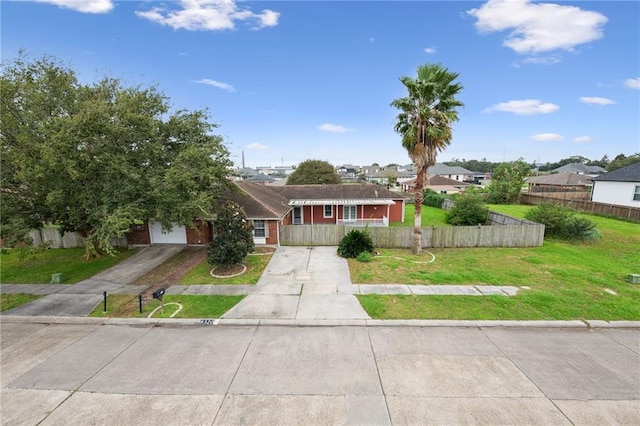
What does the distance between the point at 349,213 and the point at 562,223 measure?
14.7 m

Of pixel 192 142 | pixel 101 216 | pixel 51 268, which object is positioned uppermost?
pixel 192 142

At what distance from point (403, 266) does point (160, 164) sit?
525 inches

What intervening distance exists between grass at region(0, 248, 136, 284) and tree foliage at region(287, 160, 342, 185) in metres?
36.1

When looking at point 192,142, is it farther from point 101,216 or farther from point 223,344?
point 223,344

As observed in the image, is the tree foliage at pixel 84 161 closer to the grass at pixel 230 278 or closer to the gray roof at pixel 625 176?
the grass at pixel 230 278

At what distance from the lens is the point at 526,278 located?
12.9 m

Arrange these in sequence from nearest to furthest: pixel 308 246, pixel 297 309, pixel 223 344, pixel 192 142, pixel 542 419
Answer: pixel 542 419 < pixel 223 344 < pixel 297 309 < pixel 192 142 < pixel 308 246

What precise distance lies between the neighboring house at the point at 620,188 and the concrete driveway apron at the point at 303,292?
103 feet

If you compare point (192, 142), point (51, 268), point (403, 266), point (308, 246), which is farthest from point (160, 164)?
point (403, 266)

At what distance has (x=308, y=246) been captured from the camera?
18.6m

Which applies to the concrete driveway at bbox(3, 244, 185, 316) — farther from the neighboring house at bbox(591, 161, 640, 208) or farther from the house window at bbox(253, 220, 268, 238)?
the neighboring house at bbox(591, 161, 640, 208)

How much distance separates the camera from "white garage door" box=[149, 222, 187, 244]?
736 inches

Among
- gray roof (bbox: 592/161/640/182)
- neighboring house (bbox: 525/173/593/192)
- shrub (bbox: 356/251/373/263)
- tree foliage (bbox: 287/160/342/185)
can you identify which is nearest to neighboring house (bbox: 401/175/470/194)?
neighboring house (bbox: 525/173/593/192)

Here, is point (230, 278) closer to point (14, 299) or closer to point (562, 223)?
point (14, 299)
